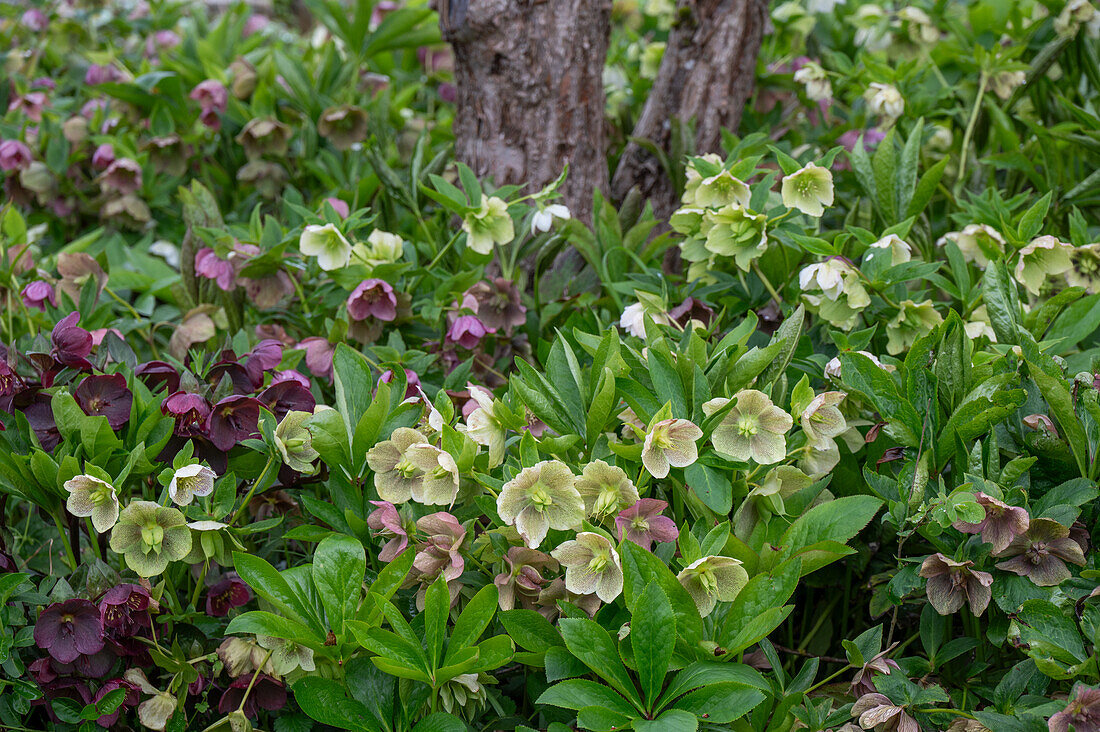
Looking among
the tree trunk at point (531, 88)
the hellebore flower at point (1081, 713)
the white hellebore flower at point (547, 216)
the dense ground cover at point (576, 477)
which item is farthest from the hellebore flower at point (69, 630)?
the tree trunk at point (531, 88)

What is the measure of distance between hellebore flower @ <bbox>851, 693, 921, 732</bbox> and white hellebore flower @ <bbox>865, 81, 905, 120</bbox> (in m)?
1.09

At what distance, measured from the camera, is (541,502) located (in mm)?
847

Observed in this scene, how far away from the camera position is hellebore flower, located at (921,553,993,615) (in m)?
0.87

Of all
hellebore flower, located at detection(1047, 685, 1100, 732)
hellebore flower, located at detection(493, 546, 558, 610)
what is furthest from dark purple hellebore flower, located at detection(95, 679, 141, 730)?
hellebore flower, located at detection(1047, 685, 1100, 732)

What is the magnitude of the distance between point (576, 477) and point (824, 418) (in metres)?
0.28

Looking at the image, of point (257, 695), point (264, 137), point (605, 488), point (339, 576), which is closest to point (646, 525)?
point (605, 488)

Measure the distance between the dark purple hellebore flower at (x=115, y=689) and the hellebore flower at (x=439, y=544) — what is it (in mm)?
364

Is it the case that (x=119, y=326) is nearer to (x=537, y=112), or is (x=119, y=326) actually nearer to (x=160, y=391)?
(x=160, y=391)

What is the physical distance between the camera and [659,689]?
793 millimetres

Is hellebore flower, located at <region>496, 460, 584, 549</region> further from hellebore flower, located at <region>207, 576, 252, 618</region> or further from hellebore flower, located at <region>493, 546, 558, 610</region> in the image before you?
hellebore flower, located at <region>207, 576, 252, 618</region>

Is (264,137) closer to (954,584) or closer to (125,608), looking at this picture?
(125,608)

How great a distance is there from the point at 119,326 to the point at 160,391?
276mm

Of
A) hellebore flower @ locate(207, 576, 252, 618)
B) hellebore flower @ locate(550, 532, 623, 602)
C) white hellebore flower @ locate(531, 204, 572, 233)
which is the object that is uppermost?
white hellebore flower @ locate(531, 204, 572, 233)

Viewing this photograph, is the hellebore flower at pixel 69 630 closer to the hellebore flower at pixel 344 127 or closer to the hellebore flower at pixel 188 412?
the hellebore flower at pixel 188 412
